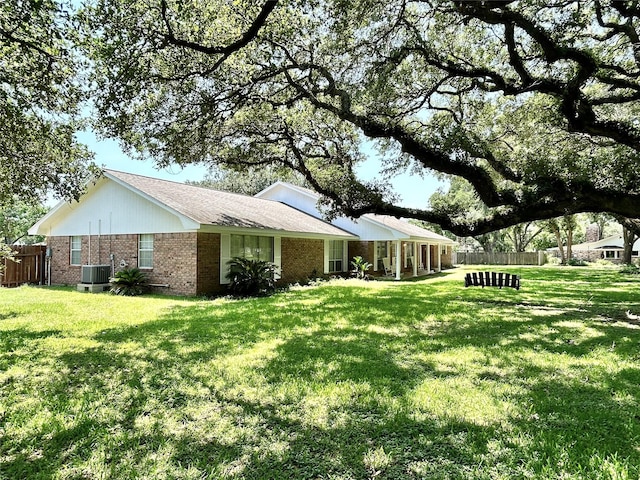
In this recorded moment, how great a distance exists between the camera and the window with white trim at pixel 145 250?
15.1m

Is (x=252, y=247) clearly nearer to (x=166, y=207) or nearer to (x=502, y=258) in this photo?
(x=166, y=207)

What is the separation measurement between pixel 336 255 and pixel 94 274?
11.8m

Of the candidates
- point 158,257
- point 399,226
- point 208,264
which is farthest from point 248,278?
point 399,226

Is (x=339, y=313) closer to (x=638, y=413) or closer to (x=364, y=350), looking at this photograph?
(x=364, y=350)

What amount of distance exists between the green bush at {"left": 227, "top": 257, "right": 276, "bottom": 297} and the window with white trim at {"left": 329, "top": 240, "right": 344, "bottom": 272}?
6.87 meters

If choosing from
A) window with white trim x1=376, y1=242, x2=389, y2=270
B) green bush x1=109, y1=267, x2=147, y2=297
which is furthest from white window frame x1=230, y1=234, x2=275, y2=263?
window with white trim x1=376, y1=242, x2=389, y2=270

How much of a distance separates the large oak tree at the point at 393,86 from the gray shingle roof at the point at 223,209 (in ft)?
7.19

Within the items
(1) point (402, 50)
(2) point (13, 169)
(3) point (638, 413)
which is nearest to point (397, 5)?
(1) point (402, 50)

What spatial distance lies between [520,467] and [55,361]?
6.00 m

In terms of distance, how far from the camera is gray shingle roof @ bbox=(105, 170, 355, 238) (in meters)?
14.5

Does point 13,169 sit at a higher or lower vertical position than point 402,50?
lower

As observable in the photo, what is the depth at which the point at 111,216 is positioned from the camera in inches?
635

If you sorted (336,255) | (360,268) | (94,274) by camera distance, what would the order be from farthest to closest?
(336,255) < (360,268) < (94,274)

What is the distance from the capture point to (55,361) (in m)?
5.79
